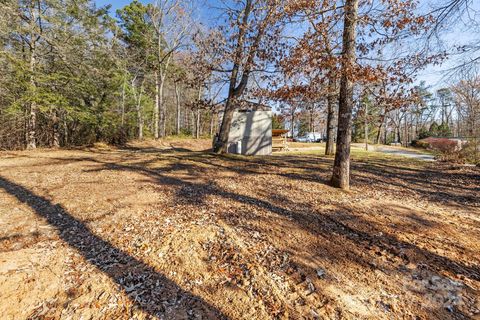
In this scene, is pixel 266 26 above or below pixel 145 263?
above

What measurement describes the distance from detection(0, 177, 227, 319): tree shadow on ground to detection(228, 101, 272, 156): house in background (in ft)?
32.0

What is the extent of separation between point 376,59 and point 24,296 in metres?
6.29

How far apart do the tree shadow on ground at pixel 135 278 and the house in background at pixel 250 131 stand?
32.0ft

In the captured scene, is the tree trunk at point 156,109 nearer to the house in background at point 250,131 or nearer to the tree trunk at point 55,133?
the tree trunk at point 55,133

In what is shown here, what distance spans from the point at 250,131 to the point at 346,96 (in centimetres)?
842

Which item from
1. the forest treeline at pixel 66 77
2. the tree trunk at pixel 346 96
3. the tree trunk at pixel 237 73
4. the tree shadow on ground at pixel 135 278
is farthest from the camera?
the forest treeline at pixel 66 77

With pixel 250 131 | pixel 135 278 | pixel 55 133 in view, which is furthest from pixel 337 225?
pixel 55 133

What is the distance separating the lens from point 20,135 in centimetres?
1009

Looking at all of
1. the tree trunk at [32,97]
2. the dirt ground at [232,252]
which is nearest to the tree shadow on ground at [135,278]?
the dirt ground at [232,252]

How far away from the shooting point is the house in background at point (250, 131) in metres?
12.4

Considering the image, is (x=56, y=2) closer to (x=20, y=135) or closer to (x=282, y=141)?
(x=20, y=135)

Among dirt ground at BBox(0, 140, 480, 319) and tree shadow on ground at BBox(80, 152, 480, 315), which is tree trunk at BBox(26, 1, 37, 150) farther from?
tree shadow on ground at BBox(80, 152, 480, 315)

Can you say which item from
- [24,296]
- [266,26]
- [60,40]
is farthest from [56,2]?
[24,296]

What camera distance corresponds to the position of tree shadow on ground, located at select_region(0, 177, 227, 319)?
1.84m
